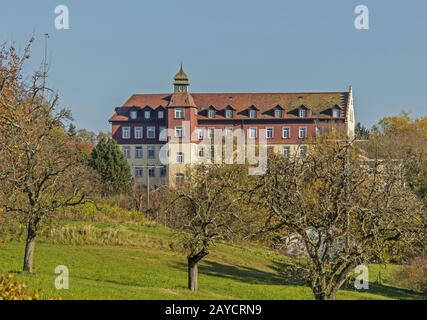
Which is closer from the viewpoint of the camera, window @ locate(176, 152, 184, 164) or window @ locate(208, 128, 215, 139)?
window @ locate(176, 152, 184, 164)

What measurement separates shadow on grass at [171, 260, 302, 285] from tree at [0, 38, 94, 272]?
11226 mm

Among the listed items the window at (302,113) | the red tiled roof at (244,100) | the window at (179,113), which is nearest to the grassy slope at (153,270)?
the window at (302,113)

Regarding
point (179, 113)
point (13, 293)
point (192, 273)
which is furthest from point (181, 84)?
point (13, 293)

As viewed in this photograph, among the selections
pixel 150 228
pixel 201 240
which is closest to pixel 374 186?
pixel 201 240

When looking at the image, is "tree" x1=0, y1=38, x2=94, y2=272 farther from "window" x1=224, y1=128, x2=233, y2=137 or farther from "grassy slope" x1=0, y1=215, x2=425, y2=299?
"window" x1=224, y1=128, x2=233, y2=137

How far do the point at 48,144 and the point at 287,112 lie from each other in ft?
238

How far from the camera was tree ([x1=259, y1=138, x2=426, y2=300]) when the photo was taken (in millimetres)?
22797

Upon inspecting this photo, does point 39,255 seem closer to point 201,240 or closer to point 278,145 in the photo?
point 201,240

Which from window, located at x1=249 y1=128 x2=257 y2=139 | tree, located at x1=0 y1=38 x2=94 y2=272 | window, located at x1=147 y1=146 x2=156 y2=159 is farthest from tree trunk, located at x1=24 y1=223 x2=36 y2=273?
window, located at x1=147 y1=146 x2=156 y2=159

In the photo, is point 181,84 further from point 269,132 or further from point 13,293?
point 13,293

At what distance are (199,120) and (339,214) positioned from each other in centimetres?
8518

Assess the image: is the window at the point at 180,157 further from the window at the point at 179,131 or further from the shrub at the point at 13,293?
the shrub at the point at 13,293

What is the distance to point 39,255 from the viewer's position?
40.0 meters

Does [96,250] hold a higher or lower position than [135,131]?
lower
